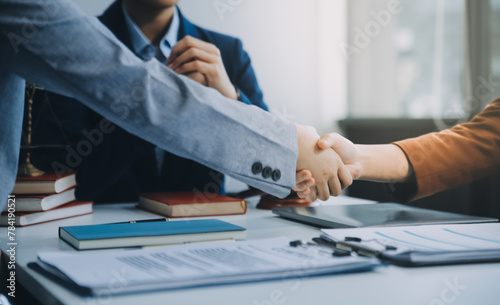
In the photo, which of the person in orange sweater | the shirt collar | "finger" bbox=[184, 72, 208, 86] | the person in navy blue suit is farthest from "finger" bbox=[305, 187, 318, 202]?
the shirt collar

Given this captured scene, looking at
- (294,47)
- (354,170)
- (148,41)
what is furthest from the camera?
(294,47)

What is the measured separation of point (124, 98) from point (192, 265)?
0.94 feet

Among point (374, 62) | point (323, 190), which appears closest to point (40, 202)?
point (323, 190)

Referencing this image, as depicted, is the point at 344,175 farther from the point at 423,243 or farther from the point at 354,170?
the point at 423,243

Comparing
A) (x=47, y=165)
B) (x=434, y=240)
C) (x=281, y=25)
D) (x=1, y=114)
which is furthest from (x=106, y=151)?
(x=281, y=25)

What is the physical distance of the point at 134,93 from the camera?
73 cm

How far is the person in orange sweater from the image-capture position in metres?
1.18

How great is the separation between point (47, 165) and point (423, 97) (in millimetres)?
1849

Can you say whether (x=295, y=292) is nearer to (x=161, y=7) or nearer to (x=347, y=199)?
(x=347, y=199)

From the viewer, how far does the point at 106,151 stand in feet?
4.86

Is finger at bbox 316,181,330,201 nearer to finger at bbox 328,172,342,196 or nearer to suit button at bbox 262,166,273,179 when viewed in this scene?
finger at bbox 328,172,342,196

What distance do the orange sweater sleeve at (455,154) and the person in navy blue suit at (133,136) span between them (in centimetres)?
46

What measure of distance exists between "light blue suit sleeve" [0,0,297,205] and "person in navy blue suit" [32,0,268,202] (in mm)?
447

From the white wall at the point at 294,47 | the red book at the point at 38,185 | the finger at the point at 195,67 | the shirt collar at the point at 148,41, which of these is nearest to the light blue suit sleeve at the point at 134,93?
the red book at the point at 38,185
